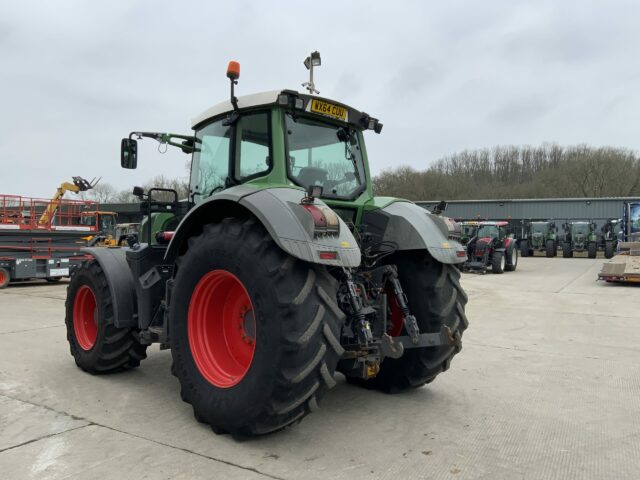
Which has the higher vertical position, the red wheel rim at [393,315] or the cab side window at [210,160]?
the cab side window at [210,160]

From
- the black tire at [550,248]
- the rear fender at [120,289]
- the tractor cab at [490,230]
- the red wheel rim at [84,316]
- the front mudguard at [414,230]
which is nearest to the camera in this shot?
the front mudguard at [414,230]

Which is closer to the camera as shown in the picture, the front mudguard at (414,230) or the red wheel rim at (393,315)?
the front mudguard at (414,230)

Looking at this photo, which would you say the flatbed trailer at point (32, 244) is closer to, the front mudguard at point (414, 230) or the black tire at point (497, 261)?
the front mudguard at point (414, 230)

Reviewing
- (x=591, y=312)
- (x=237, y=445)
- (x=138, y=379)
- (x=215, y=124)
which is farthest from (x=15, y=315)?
(x=591, y=312)

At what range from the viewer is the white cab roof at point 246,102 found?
3762mm

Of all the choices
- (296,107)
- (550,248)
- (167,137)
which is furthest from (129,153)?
A: (550,248)

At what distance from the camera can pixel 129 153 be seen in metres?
5.02

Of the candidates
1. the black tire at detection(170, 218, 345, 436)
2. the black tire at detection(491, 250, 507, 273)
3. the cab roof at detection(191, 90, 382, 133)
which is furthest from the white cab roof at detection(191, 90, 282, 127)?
the black tire at detection(491, 250, 507, 273)

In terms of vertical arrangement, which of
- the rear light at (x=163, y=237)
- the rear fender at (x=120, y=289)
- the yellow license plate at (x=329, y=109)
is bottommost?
the rear fender at (x=120, y=289)

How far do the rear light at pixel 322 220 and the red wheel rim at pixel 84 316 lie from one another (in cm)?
304

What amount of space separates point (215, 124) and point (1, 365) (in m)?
3.45

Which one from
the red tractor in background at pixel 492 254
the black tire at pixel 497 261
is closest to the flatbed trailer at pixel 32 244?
the red tractor in background at pixel 492 254

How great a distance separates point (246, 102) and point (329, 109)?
66cm

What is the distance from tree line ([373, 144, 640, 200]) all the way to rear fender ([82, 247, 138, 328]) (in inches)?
1482
